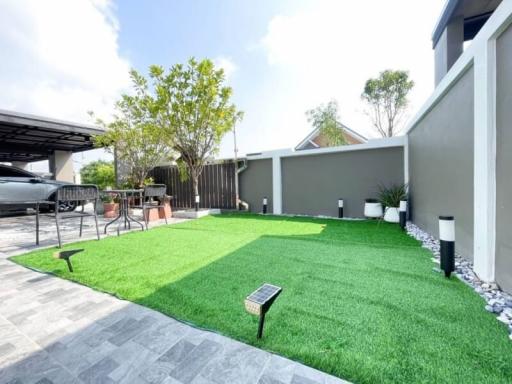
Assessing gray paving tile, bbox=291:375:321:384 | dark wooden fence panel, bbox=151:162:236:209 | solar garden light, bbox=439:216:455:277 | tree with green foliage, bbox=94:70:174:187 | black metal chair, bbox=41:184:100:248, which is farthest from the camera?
dark wooden fence panel, bbox=151:162:236:209

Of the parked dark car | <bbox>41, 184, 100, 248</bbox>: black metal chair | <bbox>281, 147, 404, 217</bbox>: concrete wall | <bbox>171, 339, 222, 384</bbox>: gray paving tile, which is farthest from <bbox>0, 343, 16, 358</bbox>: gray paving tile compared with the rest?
<bbox>281, 147, 404, 217</bbox>: concrete wall

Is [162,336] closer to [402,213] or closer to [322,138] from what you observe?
[402,213]

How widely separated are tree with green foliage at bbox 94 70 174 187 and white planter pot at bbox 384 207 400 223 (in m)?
5.79

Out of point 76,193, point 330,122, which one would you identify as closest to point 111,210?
point 76,193

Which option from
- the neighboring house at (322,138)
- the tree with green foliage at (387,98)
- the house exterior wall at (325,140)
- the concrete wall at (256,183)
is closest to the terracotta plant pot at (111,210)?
the concrete wall at (256,183)

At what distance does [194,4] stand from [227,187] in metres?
4.86

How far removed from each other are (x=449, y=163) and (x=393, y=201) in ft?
6.62

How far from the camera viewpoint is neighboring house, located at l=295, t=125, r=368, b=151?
12878 millimetres

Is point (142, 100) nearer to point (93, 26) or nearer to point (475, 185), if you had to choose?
point (93, 26)

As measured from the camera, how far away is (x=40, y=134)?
7902 millimetres

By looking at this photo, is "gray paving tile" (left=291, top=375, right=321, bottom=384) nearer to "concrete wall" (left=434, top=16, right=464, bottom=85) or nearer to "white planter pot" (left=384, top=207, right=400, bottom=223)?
"white planter pot" (left=384, top=207, right=400, bottom=223)

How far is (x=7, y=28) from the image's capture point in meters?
4.38

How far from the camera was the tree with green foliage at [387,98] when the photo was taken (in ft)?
42.0

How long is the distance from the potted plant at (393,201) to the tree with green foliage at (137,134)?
18.7 ft
